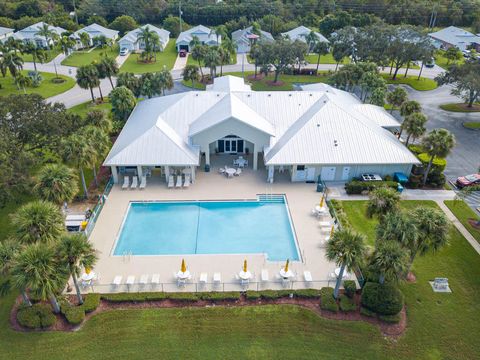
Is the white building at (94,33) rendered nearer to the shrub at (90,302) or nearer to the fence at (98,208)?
the fence at (98,208)

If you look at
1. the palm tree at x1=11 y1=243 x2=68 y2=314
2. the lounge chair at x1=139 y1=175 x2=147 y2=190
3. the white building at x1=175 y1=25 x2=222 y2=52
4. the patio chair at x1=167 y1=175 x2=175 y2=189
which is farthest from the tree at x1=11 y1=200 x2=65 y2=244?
the white building at x1=175 y1=25 x2=222 y2=52

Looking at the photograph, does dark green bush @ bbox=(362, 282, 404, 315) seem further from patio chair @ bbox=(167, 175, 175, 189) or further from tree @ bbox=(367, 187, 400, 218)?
patio chair @ bbox=(167, 175, 175, 189)

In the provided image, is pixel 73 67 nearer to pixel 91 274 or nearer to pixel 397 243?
pixel 91 274

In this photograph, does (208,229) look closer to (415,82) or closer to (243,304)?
(243,304)

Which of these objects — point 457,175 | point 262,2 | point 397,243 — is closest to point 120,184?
point 397,243

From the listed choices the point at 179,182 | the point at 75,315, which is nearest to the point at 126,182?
the point at 179,182

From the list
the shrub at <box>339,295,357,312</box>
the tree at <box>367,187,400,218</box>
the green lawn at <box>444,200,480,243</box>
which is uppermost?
the tree at <box>367,187,400,218</box>
